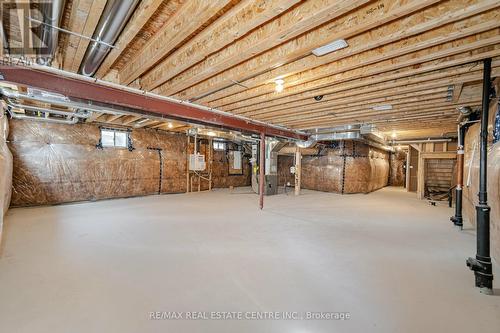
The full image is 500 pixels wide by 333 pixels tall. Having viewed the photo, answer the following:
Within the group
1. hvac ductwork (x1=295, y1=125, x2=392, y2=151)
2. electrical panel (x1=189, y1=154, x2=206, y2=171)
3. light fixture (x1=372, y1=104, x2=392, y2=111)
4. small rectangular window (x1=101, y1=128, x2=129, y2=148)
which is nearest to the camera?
light fixture (x1=372, y1=104, x2=392, y2=111)

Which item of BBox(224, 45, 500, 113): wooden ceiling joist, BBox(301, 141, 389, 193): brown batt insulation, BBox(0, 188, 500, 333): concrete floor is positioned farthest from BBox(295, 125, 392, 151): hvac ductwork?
BBox(224, 45, 500, 113): wooden ceiling joist

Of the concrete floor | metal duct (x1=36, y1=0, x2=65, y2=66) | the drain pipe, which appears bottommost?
the concrete floor

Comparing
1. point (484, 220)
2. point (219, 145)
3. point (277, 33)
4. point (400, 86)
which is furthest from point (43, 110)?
→ point (484, 220)

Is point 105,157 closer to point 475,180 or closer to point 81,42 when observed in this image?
point 81,42

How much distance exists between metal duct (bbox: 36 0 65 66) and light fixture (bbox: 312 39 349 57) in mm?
1961

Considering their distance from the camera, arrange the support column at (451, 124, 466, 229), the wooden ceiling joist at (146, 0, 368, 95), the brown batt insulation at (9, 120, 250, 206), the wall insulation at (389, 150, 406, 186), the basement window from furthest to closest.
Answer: the wall insulation at (389, 150, 406, 186) → the basement window → the brown batt insulation at (9, 120, 250, 206) → the support column at (451, 124, 466, 229) → the wooden ceiling joist at (146, 0, 368, 95)

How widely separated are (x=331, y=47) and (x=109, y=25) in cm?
183

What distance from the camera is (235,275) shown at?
2.06 metres

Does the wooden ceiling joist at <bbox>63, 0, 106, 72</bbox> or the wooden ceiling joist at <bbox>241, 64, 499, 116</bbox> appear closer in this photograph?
the wooden ceiling joist at <bbox>63, 0, 106, 72</bbox>

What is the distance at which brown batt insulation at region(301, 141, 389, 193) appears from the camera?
26.2ft

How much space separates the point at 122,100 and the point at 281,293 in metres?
3.02

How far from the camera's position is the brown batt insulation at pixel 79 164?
15.8ft

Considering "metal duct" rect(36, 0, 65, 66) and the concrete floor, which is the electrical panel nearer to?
the concrete floor

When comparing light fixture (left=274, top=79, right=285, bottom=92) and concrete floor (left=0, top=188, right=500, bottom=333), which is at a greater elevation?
light fixture (left=274, top=79, right=285, bottom=92)
